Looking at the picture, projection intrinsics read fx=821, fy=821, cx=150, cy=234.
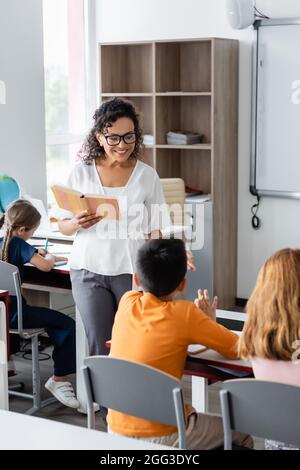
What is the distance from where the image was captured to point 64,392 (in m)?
4.26

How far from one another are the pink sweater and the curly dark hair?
4.83 ft

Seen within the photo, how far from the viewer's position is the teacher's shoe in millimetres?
4227

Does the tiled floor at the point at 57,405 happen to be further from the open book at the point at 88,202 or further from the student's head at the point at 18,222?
the open book at the point at 88,202

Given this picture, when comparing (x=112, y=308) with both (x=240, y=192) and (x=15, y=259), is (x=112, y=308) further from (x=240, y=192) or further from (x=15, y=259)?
(x=240, y=192)

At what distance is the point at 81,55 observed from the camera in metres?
6.91

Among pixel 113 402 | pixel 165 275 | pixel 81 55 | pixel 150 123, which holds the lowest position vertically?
pixel 113 402

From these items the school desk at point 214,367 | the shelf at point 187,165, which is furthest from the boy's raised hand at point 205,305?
the shelf at point 187,165

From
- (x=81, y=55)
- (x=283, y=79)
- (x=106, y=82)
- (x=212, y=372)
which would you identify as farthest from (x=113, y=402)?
(x=81, y=55)

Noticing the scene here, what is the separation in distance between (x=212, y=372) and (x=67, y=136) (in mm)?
4329

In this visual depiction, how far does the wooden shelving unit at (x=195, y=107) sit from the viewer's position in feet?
19.8

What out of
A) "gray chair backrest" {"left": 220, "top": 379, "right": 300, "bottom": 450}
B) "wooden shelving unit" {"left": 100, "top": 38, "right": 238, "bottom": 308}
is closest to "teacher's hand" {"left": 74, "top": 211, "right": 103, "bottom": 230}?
"gray chair backrest" {"left": 220, "top": 379, "right": 300, "bottom": 450}

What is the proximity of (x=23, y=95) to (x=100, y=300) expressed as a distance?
2.80 meters

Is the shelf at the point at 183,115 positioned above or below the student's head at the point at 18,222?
above

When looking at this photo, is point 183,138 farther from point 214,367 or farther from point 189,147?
point 214,367
